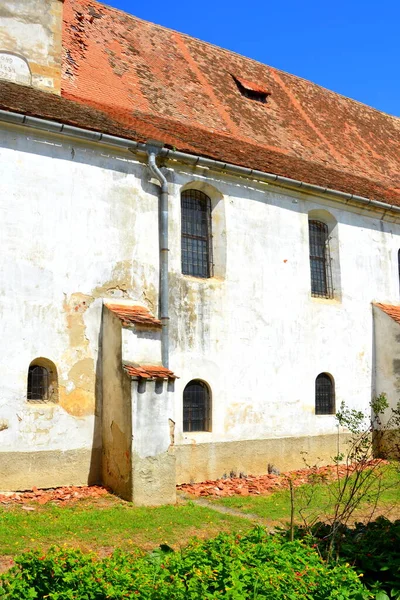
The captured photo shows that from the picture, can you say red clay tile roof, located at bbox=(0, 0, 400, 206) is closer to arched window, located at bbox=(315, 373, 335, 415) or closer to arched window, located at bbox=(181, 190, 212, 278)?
arched window, located at bbox=(181, 190, 212, 278)

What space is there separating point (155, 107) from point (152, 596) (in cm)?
1336

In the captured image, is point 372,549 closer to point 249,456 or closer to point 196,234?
point 249,456

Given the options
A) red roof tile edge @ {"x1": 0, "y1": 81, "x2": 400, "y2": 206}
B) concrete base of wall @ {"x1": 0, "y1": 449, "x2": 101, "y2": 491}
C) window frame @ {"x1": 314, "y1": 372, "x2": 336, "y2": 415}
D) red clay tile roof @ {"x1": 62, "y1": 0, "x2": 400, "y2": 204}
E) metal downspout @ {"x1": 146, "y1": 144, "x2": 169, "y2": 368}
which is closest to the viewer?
concrete base of wall @ {"x1": 0, "y1": 449, "x2": 101, "y2": 491}

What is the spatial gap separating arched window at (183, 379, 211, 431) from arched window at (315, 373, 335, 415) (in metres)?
3.35

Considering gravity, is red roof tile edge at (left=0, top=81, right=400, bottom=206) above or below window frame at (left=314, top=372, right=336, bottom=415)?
above

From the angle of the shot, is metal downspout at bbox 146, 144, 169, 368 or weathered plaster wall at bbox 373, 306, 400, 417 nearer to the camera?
metal downspout at bbox 146, 144, 169, 368

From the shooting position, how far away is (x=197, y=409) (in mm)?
13852

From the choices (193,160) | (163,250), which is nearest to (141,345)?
(163,250)

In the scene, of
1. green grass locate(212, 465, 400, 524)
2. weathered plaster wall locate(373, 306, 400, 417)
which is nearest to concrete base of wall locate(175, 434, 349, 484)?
green grass locate(212, 465, 400, 524)

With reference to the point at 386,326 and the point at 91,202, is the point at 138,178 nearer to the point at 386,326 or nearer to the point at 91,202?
the point at 91,202

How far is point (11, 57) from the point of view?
46.2ft

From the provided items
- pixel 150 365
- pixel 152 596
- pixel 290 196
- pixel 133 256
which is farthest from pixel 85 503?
pixel 290 196

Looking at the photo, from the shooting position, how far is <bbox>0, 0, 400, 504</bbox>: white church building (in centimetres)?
1169

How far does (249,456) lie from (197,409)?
1649 mm
